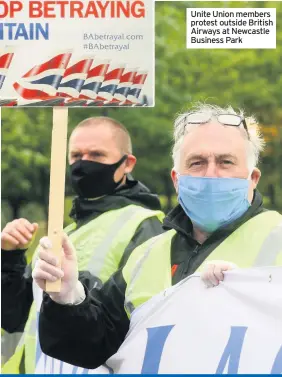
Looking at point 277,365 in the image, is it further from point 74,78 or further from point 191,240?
point 74,78

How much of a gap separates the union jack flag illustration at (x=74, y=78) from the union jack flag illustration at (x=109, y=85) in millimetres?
76

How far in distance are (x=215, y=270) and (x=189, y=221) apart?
324 millimetres

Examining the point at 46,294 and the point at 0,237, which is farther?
the point at 0,237

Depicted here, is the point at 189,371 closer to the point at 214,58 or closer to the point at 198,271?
the point at 198,271

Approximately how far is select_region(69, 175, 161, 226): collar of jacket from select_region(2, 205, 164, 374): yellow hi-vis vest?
2.5 inches

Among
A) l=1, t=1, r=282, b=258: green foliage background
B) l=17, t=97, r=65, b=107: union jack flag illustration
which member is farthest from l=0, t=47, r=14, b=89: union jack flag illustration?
l=1, t=1, r=282, b=258: green foliage background

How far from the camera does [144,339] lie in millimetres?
4246

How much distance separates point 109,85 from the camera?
4.32m

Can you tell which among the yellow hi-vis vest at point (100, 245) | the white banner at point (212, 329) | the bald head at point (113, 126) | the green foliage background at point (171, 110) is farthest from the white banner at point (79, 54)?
the green foliage background at point (171, 110)

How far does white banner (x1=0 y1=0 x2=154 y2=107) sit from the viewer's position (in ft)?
14.0

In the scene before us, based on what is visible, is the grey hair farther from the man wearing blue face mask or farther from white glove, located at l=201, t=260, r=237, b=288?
white glove, located at l=201, t=260, r=237, b=288

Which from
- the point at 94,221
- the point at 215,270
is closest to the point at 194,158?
the point at 215,270

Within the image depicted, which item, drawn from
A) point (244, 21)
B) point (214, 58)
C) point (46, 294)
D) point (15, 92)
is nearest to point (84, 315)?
point (46, 294)

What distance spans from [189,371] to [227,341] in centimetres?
19
